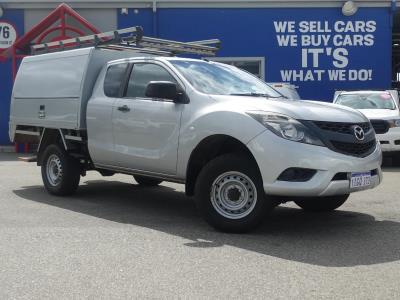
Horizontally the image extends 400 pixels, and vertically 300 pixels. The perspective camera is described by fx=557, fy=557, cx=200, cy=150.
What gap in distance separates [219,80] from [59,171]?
3.03m

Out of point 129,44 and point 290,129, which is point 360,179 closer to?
point 290,129

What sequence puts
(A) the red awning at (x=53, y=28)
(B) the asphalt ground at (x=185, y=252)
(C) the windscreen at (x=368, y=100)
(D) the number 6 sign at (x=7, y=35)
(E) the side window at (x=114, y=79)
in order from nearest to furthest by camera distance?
(B) the asphalt ground at (x=185, y=252) < (E) the side window at (x=114, y=79) < (C) the windscreen at (x=368, y=100) < (A) the red awning at (x=53, y=28) < (D) the number 6 sign at (x=7, y=35)

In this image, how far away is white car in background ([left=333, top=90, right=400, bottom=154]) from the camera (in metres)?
11.9

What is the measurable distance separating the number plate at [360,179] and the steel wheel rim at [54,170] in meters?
4.48

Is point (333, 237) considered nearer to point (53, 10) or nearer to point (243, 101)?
point (243, 101)

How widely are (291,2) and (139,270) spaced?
14790 mm

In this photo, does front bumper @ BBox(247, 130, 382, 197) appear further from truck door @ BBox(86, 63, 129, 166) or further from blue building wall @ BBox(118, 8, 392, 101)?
blue building wall @ BBox(118, 8, 392, 101)

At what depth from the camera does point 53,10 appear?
1778 centimetres

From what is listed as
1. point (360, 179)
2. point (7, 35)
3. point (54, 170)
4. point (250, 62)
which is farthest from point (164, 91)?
point (7, 35)

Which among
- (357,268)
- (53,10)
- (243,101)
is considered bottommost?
(357,268)

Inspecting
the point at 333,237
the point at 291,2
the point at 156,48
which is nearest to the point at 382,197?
the point at 333,237

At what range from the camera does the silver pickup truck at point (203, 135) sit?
18.0ft

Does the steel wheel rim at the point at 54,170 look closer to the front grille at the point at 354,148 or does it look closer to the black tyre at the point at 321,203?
the black tyre at the point at 321,203

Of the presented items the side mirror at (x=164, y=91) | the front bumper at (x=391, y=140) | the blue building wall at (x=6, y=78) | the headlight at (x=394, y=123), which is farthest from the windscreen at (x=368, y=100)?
the blue building wall at (x=6, y=78)
